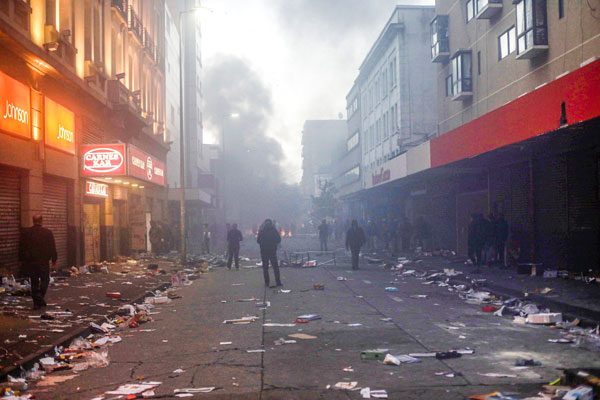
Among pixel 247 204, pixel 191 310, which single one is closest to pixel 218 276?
pixel 191 310

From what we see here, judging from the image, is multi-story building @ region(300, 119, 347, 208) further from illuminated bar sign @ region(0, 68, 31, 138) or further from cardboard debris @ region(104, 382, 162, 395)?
cardboard debris @ region(104, 382, 162, 395)

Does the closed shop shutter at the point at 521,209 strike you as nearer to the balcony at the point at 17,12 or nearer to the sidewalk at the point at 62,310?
the sidewalk at the point at 62,310

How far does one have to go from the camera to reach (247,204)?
288 ft

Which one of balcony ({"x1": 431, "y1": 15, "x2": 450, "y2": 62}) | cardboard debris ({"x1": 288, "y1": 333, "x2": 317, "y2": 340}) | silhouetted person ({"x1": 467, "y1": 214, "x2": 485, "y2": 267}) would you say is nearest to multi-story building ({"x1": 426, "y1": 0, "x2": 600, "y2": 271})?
silhouetted person ({"x1": 467, "y1": 214, "x2": 485, "y2": 267})

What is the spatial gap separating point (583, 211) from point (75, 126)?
16.4 metres

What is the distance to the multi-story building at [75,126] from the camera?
50.2 ft

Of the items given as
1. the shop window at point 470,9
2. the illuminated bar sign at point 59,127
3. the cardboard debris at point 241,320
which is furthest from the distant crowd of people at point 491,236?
the illuminated bar sign at point 59,127

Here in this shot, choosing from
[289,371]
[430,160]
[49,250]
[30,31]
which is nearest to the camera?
[289,371]

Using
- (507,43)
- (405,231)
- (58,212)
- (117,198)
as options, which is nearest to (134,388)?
(58,212)

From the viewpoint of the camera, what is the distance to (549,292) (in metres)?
13.0

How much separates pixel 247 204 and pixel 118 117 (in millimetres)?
61738

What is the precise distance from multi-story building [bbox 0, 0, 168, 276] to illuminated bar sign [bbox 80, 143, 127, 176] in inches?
1.4

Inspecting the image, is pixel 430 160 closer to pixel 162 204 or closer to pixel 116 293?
pixel 116 293

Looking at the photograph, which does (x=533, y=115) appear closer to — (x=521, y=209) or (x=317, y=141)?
(x=521, y=209)
